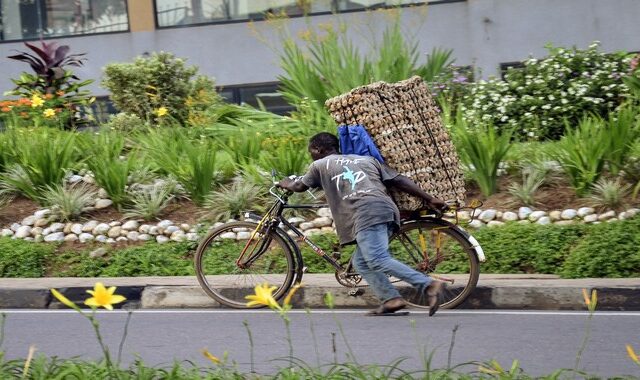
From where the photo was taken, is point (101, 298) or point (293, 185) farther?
point (293, 185)

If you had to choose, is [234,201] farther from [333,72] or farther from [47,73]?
[47,73]

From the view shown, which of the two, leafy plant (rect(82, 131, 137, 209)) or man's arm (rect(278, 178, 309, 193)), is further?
leafy plant (rect(82, 131, 137, 209))

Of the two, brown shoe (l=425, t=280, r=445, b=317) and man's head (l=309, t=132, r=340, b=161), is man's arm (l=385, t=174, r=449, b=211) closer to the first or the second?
man's head (l=309, t=132, r=340, b=161)

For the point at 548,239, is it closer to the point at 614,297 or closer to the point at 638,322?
the point at 614,297

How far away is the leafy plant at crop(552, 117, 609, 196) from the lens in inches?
462

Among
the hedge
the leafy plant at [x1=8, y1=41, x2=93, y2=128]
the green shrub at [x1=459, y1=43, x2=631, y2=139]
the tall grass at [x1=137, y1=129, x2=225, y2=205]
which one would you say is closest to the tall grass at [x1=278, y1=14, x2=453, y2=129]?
the green shrub at [x1=459, y1=43, x2=631, y2=139]

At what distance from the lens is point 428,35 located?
68.3 ft

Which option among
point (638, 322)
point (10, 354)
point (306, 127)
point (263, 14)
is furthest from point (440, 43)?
point (10, 354)

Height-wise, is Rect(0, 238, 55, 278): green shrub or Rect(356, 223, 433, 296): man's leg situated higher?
Rect(356, 223, 433, 296): man's leg

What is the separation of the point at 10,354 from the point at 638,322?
15.5 feet

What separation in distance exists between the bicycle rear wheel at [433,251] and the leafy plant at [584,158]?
2574 mm

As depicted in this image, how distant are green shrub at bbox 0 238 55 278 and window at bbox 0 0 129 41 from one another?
36.7ft

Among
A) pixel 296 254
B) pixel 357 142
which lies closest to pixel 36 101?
pixel 296 254

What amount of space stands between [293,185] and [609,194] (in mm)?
3806
